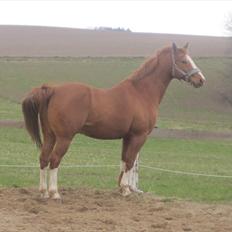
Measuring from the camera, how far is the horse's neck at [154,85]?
28.9 ft

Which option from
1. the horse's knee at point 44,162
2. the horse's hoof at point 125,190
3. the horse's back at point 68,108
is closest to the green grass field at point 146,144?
the horse's hoof at point 125,190

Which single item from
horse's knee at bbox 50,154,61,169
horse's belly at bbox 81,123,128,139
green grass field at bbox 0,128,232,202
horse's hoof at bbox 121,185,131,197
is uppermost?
horse's belly at bbox 81,123,128,139

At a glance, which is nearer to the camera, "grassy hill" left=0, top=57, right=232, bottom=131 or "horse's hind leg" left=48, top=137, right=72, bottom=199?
"horse's hind leg" left=48, top=137, right=72, bottom=199

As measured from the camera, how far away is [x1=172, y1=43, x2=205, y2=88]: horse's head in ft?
28.6

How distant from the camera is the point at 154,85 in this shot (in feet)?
29.2

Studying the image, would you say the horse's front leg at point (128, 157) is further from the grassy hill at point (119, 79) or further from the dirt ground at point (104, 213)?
the grassy hill at point (119, 79)

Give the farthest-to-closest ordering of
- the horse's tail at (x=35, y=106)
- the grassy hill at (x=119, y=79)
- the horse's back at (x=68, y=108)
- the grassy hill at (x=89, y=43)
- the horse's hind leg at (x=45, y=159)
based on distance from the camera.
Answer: the grassy hill at (x=89, y=43) < the grassy hill at (x=119, y=79) < the horse's hind leg at (x=45, y=159) < the horse's tail at (x=35, y=106) < the horse's back at (x=68, y=108)

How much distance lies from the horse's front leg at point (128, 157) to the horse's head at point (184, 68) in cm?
116

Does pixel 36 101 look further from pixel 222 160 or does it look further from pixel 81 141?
pixel 81 141

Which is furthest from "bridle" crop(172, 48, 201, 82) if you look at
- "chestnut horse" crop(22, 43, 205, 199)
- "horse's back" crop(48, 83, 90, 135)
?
"horse's back" crop(48, 83, 90, 135)

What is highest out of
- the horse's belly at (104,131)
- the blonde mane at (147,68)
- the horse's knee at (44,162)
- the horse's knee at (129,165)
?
the blonde mane at (147,68)

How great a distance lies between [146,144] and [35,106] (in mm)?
14350

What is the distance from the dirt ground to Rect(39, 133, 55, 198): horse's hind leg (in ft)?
0.54

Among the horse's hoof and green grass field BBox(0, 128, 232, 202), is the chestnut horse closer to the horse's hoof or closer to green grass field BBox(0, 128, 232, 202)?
the horse's hoof
